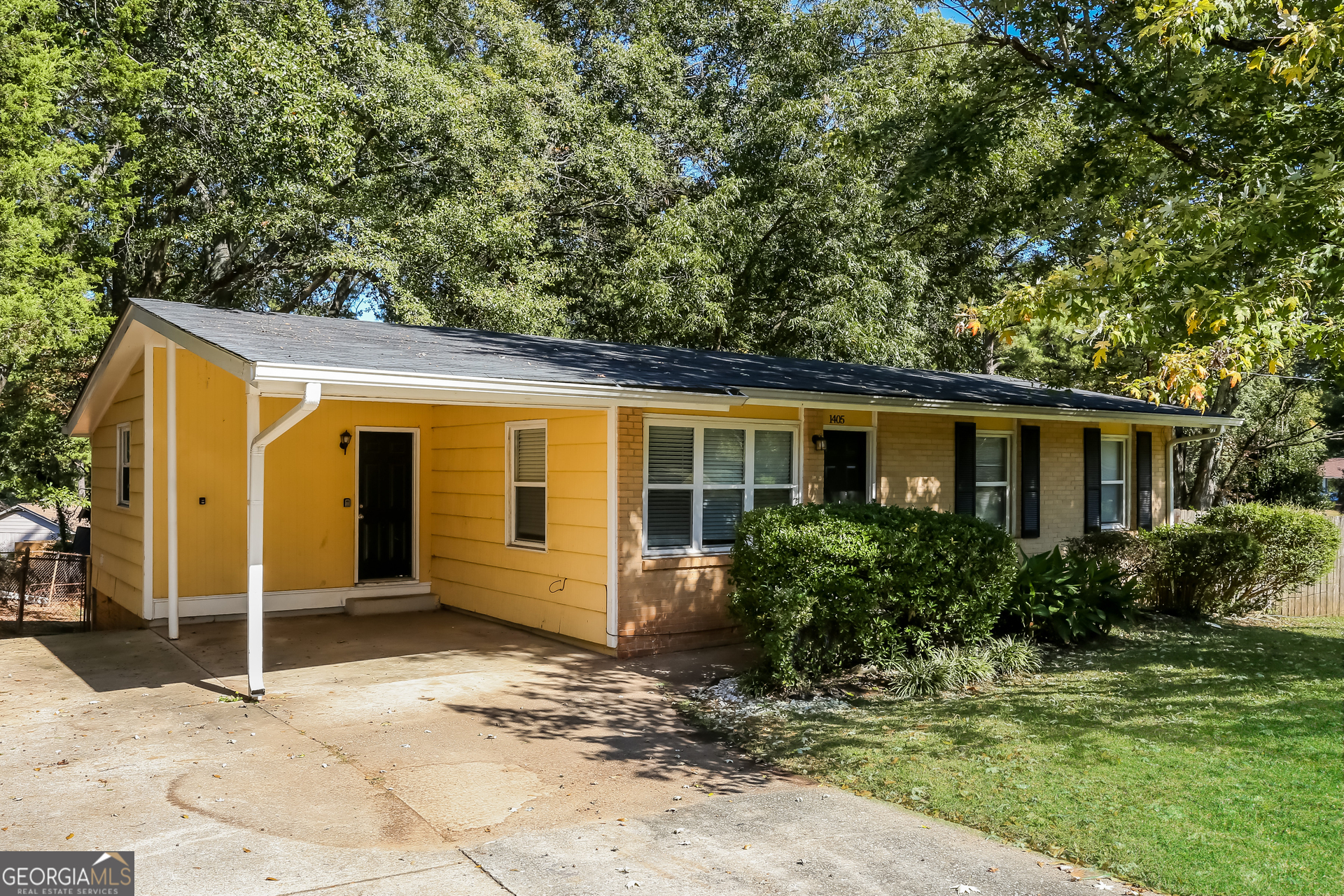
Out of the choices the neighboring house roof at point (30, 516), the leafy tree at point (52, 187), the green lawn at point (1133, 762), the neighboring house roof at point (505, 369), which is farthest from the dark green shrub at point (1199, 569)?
the neighboring house roof at point (30, 516)

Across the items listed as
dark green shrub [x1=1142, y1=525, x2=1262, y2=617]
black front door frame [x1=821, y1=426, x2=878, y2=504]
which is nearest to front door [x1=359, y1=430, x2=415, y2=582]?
black front door frame [x1=821, y1=426, x2=878, y2=504]

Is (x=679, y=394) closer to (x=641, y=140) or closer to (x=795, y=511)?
(x=795, y=511)

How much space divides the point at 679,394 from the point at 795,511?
5.80ft

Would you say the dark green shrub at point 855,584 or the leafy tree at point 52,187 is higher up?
the leafy tree at point 52,187

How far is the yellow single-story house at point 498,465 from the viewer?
334 inches

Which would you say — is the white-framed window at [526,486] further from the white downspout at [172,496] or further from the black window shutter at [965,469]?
the black window shutter at [965,469]

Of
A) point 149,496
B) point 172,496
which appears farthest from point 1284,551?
point 149,496

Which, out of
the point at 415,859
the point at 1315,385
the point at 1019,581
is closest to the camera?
the point at 415,859

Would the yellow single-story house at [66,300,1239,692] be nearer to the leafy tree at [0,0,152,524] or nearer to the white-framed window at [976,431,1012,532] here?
the white-framed window at [976,431,1012,532]

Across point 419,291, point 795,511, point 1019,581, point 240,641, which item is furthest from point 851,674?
point 419,291

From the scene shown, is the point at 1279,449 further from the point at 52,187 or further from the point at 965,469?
the point at 52,187

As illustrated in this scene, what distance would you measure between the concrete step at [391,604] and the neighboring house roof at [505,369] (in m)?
3.37

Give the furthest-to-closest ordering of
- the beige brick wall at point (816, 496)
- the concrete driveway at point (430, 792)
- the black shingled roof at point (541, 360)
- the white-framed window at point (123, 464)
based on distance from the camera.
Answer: the white-framed window at point (123, 464), the beige brick wall at point (816, 496), the black shingled roof at point (541, 360), the concrete driveway at point (430, 792)

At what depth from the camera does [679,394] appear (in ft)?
29.3
